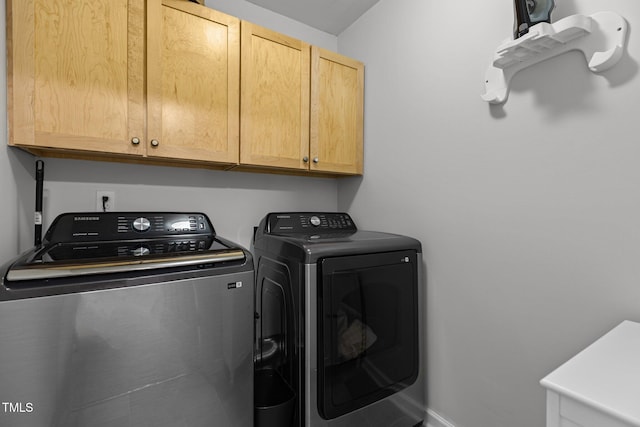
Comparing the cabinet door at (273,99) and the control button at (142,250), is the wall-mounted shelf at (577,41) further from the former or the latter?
the control button at (142,250)

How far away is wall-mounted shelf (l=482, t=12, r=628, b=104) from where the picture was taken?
0.98 meters

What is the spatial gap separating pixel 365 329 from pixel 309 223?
2.47 ft

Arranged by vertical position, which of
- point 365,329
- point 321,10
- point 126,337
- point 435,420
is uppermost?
point 321,10

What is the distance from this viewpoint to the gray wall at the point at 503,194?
3.35ft

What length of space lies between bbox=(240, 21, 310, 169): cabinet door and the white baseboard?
155 cm

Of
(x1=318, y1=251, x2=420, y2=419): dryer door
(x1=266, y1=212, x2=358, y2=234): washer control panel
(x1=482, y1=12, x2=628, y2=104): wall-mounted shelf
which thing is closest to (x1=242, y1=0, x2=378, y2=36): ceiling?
(x1=482, y1=12, x2=628, y2=104): wall-mounted shelf

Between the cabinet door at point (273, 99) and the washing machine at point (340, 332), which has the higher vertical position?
the cabinet door at point (273, 99)

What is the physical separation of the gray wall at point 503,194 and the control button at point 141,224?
1346 mm

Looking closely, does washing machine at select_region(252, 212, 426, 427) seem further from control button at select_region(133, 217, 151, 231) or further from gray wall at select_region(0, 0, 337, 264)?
control button at select_region(133, 217, 151, 231)

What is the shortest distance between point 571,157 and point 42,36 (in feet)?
6.79

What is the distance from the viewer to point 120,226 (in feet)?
4.68

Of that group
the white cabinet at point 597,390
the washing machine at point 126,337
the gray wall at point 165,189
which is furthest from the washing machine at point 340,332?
the white cabinet at point 597,390

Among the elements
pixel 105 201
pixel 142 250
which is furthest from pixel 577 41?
pixel 105 201

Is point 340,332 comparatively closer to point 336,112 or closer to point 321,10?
point 336,112
